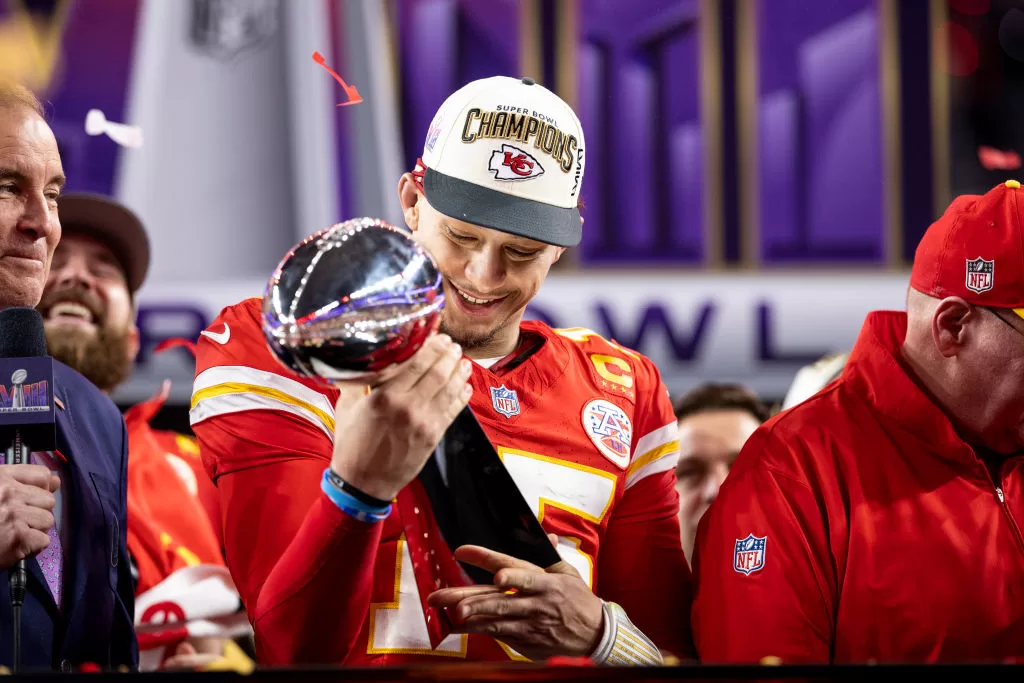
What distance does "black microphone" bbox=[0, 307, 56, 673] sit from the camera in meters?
1.56

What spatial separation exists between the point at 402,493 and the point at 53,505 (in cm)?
45

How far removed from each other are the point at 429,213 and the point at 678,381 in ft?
7.73

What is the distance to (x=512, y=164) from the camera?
1.78 m

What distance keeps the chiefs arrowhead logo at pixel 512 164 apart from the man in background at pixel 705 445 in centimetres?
143

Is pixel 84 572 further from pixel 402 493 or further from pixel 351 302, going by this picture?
pixel 351 302

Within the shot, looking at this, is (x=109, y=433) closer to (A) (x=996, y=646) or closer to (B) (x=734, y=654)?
(B) (x=734, y=654)

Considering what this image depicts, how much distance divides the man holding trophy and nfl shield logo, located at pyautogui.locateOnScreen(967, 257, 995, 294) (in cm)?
51

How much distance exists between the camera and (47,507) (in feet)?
5.07

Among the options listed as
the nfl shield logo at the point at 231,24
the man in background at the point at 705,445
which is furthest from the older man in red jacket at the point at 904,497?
the nfl shield logo at the point at 231,24

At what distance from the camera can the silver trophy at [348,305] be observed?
117 centimetres

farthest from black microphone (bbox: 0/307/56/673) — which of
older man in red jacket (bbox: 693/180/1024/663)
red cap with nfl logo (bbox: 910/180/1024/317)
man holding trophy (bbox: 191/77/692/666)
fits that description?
red cap with nfl logo (bbox: 910/180/1024/317)

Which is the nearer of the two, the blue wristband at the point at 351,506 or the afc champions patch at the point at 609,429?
the blue wristband at the point at 351,506

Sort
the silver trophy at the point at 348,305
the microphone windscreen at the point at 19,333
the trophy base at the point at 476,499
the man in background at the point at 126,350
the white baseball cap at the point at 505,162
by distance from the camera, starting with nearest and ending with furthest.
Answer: the silver trophy at the point at 348,305 → the trophy base at the point at 476,499 → the microphone windscreen at the point at 19,333 → the white baseball cap at the point at 505,162 → the man in background at the point at 126,350

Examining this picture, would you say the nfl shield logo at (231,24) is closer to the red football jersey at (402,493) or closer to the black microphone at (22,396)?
the red football jersey at (402,493)
